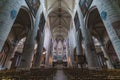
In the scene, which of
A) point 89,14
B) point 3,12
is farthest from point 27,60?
point 89,14

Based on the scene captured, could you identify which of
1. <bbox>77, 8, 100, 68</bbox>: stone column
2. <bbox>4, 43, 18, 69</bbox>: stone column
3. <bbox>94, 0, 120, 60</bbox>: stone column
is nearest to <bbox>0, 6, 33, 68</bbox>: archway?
<bbox>4, 43, 18, 69</bbox>: stone column

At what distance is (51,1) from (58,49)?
961 inches

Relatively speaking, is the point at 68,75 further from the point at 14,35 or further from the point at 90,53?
the point at 14,35

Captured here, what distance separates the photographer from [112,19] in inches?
304

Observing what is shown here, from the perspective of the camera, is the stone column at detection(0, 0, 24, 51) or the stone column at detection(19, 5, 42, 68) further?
the stone column at detection(19, 5, 42, 68)

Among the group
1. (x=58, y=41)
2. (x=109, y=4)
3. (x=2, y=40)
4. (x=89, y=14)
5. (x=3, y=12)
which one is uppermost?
(x=58, y=41)

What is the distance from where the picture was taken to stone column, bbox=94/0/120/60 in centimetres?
719

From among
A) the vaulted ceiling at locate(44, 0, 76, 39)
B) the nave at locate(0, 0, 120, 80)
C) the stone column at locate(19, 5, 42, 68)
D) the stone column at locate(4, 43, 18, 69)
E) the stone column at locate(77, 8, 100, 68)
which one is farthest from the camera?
the vaulted ceiling at locate(44, 0, 76, 39)

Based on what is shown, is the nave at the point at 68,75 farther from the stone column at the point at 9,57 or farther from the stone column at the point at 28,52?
the stone column at the point at 9,57

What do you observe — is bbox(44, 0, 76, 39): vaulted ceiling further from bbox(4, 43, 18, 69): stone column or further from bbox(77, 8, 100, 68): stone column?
bbox(4, 43, 18, 69): stone column

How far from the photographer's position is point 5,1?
303 inches

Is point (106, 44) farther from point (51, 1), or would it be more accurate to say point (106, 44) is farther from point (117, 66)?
point (51, 1)

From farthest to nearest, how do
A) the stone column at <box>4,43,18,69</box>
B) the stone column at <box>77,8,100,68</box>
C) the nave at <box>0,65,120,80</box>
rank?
the stone column at <box>4,43,18,69</box>
the stone column at <box>77,8,100,68</box>
the nave at <box>0,65,120,80</box>

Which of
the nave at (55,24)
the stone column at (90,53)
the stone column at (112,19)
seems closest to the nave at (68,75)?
the nave at (55,24)
